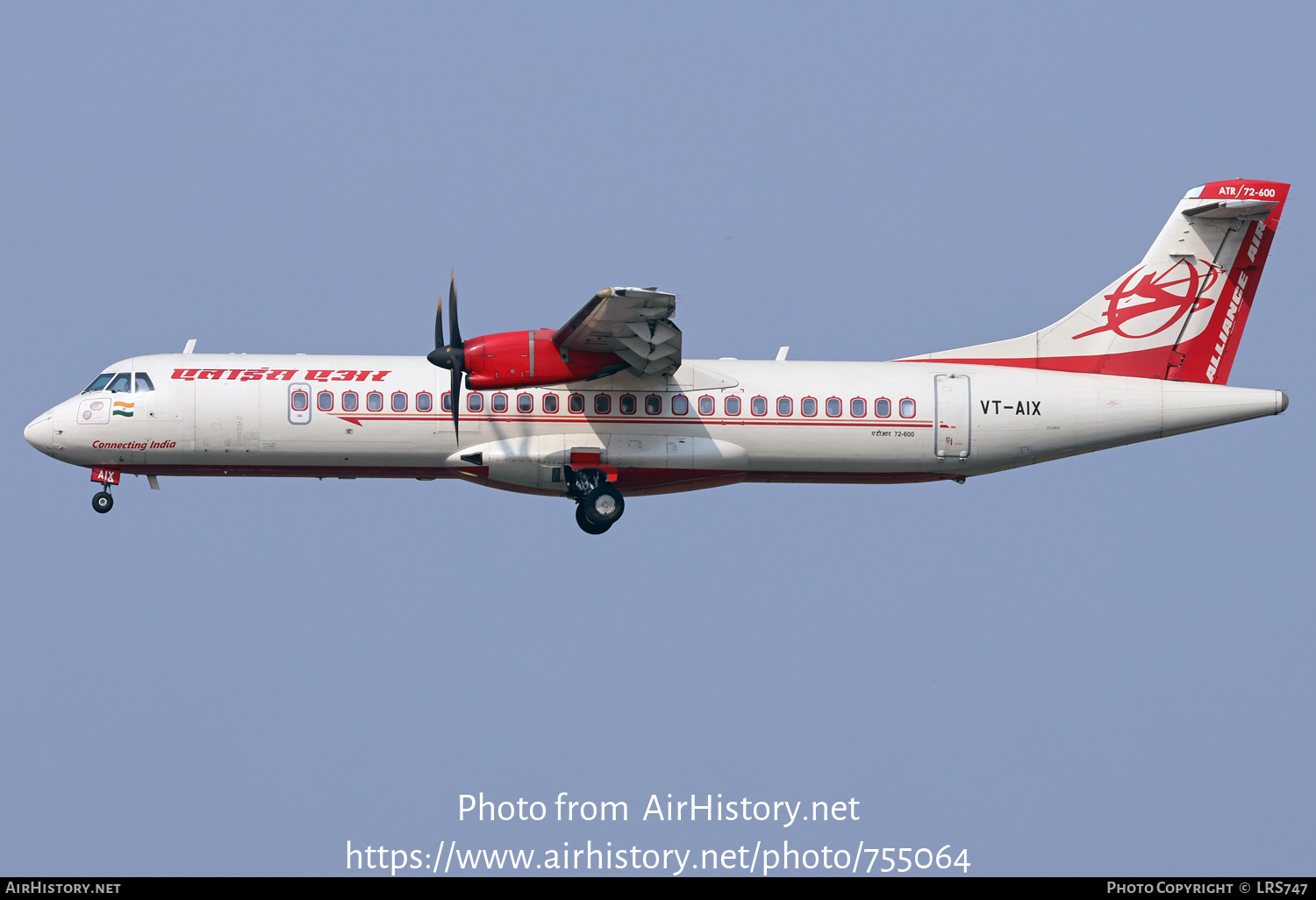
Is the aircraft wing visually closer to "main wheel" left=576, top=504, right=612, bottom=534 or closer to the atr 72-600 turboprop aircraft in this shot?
the atr 72-600 turboprop aircraft

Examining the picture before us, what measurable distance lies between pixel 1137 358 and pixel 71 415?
17663 mm

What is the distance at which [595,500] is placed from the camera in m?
24.8

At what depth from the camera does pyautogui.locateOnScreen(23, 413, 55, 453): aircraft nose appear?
24844 mm

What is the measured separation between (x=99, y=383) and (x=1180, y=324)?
1808 cm

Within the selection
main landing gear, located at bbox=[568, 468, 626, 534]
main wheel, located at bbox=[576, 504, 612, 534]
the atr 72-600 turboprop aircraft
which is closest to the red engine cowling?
the atr 72-600 turboprop aircraft

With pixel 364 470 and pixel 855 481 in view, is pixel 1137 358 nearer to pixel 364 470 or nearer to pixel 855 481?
pixel 855 481

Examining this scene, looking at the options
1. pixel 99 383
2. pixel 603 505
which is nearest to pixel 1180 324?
pixel 603 505

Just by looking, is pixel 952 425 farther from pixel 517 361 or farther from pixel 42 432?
pixel 42 432

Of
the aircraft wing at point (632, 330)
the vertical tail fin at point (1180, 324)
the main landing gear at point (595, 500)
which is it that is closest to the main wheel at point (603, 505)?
the main landing gear at point (595, 500)

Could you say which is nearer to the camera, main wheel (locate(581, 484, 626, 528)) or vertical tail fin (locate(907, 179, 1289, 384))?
main wheel (locate(581, 484, 626, 528))

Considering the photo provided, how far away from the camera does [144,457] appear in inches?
979

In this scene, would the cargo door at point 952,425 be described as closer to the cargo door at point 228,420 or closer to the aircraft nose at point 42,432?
the cargo door at point 228,420

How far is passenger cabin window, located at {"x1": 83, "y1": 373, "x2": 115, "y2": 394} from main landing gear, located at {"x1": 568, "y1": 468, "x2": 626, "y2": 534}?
25.1 ft

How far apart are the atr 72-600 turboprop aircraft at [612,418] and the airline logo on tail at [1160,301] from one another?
929 mm
